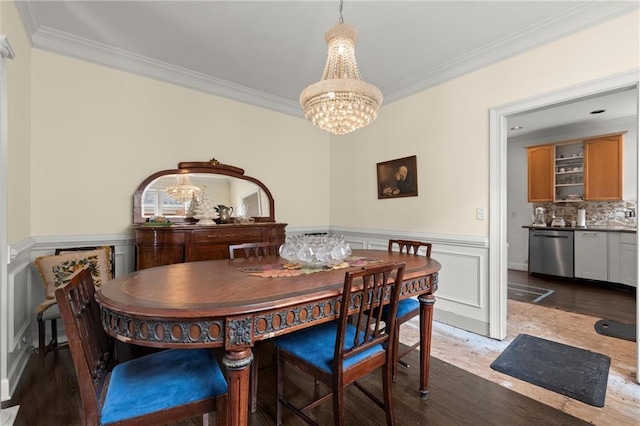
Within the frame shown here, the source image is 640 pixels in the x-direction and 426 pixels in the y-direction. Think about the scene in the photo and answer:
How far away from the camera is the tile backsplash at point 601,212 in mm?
4746

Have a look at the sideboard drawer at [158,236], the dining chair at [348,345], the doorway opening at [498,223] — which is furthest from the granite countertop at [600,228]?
the sideboard drawer at [158,236]

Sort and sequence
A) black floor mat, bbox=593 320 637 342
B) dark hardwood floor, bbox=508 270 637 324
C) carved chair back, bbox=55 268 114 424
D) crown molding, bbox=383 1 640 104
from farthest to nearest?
dark hardwood floor, bbox=508 270 637 324, black floor mat, bbox=593 320 637 342, crown molding, bbox=383 1 640 104, carved chair back, bbox=55 268 114 424

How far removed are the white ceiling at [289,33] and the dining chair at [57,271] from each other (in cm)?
184

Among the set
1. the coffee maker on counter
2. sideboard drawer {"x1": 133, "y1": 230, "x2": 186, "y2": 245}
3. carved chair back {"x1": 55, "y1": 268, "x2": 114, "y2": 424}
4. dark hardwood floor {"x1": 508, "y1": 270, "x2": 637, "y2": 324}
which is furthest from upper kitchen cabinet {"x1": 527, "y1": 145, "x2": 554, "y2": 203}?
carved chair back {"x1": 55, "y1": 268, "x2": 114, "y2": 424}

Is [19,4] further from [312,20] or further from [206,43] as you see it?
[312,20]

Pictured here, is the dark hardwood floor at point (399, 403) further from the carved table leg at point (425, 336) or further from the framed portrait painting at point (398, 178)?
the framed portrait painting at point (398, 178)

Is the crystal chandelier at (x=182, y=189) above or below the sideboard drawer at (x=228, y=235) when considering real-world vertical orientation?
above

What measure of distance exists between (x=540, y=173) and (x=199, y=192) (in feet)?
19.4

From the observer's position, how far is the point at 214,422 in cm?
172

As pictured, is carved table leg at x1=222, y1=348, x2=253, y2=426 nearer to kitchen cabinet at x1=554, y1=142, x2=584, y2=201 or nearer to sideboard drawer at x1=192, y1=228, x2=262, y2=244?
sideboard drawer at x1=192, y1=228, x2=262, y2=244

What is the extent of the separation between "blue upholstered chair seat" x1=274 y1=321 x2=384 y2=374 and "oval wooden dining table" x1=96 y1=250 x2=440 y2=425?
0.21m

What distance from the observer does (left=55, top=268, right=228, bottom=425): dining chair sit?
1.04 metres

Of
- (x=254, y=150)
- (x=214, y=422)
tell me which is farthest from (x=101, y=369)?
(x=254, y=150)

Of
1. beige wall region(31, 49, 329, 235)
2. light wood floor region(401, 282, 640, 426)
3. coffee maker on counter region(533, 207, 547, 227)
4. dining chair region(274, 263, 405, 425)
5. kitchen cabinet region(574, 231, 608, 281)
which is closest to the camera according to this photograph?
dining chair region(274, 263, 405, 425)
